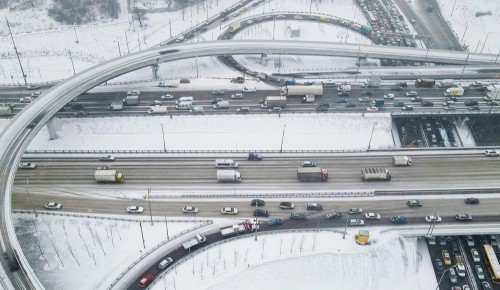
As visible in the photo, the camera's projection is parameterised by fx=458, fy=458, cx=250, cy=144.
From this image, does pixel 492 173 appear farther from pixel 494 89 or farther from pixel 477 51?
pixel 477 51

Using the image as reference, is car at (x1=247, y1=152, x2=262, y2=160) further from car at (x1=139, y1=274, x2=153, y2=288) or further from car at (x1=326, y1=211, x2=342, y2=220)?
car at (x1=139, y1=274, x2=153, y2=288)

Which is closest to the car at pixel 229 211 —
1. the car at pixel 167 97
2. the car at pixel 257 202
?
the car at pixel 257 202

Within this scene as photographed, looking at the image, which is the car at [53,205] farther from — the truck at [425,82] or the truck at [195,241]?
the truck at [425,82]

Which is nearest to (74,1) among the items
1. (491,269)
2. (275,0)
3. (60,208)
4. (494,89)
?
(275,0)

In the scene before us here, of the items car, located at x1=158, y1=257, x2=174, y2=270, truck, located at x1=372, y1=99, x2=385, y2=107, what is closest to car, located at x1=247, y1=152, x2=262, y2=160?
car, located at x1=158, y1=257, x2=174, y2=270

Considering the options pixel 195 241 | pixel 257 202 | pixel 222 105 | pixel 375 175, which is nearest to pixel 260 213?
pixel 257 202
